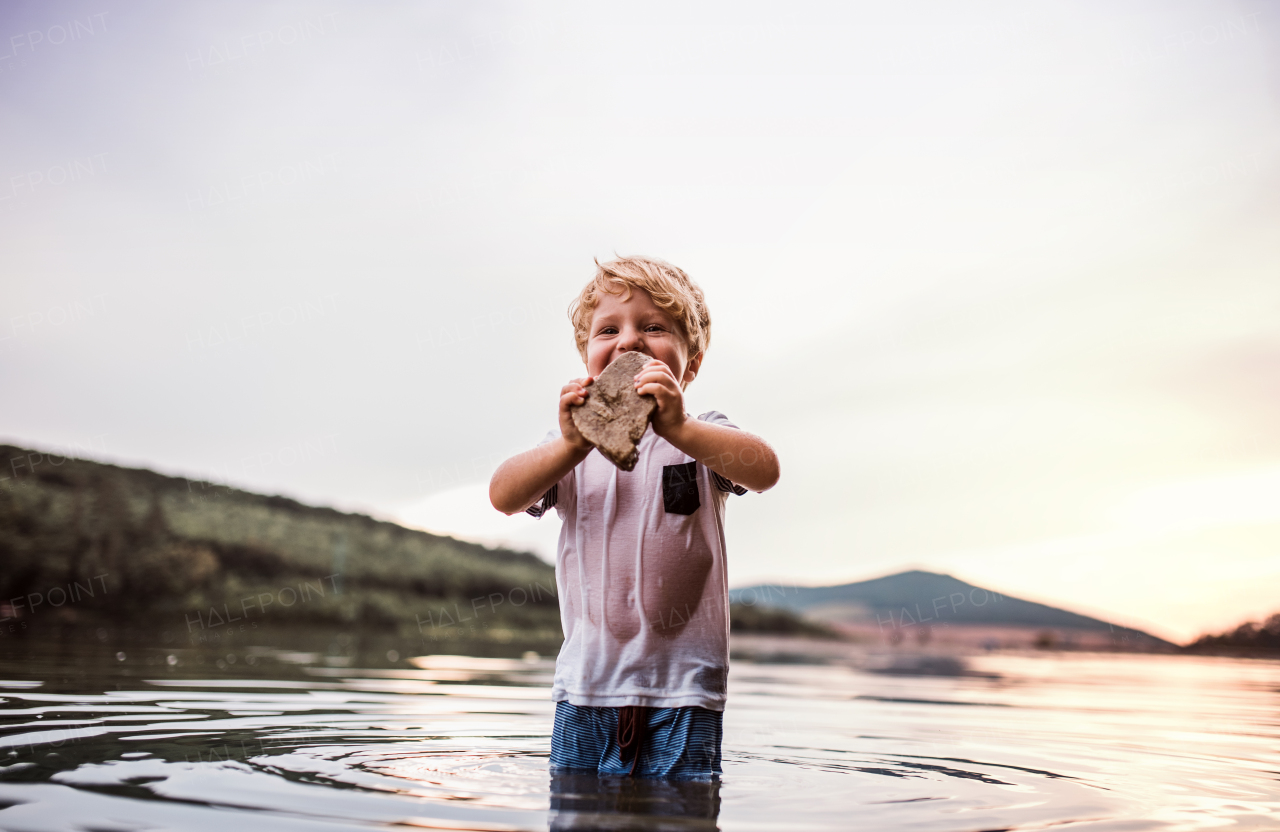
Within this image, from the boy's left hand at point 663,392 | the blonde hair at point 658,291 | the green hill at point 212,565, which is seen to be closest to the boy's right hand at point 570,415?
the boy's left hand at point 663,392

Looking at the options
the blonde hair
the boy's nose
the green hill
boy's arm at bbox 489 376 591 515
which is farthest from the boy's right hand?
the green hill

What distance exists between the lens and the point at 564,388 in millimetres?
2416

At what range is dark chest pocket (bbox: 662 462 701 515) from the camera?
2658mm

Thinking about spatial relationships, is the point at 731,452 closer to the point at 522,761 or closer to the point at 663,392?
the point at 663,392

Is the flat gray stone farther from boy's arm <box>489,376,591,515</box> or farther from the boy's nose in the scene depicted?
the boy's nose

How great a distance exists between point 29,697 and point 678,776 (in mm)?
3255

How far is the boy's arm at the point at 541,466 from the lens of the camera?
94.0 inches

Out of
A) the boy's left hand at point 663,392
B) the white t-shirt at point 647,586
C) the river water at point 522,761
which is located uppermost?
the boy's left hand at point 663,392

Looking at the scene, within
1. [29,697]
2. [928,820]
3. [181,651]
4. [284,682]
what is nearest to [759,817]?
[928,820]

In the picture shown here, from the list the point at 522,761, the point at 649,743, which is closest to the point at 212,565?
the point at 522,761

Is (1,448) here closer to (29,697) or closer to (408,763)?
(29,697)

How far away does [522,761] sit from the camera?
288cm

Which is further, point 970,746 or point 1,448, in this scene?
point 1,448

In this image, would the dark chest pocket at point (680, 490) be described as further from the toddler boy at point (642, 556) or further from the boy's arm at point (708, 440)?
the boy's arm at point (708, 440)
